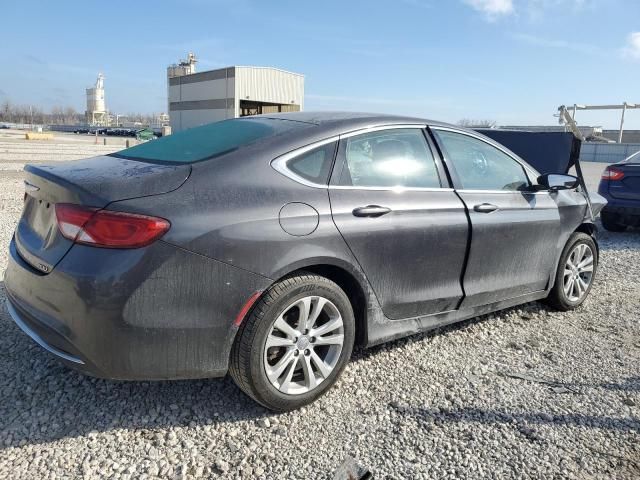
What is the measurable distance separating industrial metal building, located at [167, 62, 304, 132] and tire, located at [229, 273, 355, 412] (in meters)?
50.8

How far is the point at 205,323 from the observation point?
2.39 meters

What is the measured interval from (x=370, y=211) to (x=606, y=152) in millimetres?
39155

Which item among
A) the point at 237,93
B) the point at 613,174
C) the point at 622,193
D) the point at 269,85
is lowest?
the point at 622,193

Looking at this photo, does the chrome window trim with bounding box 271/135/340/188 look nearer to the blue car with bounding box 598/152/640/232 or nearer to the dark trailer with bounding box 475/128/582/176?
the dark trailer with bounding box 475/128/582/176

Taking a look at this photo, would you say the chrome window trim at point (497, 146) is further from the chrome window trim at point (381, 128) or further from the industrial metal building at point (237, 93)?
the industrial metal building at point (237, 93)

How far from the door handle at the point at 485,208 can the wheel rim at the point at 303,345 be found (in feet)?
4.33

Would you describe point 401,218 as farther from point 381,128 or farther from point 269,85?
point 269,85

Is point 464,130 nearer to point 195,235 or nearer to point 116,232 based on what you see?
point 195,235

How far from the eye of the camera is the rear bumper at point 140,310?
7.27ft

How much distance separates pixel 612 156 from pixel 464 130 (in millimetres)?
37583

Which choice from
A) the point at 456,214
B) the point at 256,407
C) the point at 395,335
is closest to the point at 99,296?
the point at 256,407

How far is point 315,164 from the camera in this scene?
9.19ft

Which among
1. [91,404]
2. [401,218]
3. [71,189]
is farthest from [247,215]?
[91,404]

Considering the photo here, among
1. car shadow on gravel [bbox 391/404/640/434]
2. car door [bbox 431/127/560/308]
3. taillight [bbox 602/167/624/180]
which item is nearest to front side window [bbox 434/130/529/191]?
car door [bbox 431/127/560/308]
